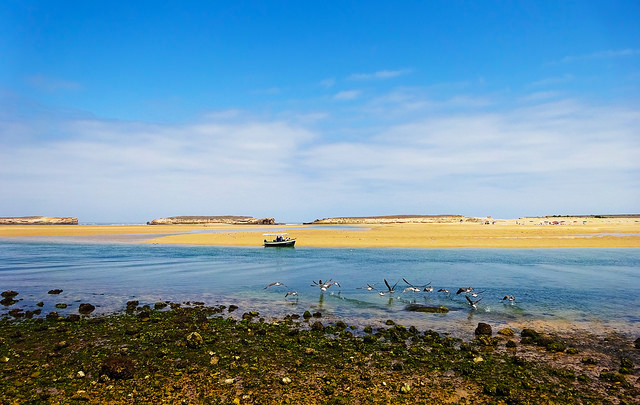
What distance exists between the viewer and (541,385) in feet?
35.6

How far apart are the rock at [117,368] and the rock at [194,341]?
2333mm

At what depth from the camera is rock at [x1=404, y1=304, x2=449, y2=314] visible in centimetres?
1973

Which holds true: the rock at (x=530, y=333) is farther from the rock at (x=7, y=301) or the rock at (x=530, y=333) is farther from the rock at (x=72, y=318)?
the rock at (x=7, y=301)

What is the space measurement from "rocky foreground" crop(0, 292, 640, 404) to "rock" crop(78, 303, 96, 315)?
1.70 m

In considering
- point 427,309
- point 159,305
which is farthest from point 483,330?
point 159,305

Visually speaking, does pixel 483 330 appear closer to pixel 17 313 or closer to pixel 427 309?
pixel 427 309

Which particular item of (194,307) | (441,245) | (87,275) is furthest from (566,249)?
(87,275)

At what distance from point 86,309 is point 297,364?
13.5m

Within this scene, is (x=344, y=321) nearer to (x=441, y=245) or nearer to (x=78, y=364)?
(x=78, y=364)

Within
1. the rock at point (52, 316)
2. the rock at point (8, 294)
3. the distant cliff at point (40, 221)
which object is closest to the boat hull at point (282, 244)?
the rock at point (8, 294)

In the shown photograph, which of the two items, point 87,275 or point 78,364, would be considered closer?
point 78,364

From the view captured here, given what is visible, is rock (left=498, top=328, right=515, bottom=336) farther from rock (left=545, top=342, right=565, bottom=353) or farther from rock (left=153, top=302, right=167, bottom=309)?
rock (left=153, top=302, right=167, bottom=309)

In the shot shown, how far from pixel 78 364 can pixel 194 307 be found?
8.08 m

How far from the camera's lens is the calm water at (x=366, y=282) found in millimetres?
19047
